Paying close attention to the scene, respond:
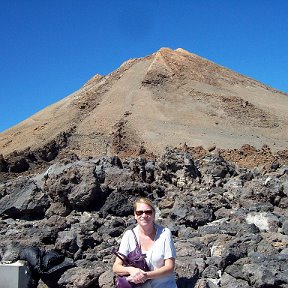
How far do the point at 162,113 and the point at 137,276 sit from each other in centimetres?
4178

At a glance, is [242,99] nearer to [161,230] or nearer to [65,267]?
[65,267]

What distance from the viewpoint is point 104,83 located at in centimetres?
5828

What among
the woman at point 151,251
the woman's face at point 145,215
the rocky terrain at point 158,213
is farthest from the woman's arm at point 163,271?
the rocky terrain at point 158,213

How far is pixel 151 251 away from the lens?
431 cm

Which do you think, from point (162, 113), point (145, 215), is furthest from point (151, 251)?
point (162, 113)

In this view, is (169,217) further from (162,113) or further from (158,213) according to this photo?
(162,113)

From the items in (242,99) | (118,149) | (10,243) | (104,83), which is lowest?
(10,243)

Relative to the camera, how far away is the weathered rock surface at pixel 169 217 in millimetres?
7504

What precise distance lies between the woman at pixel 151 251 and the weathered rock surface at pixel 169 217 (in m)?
2.63

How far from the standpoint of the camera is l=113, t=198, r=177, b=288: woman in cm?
420

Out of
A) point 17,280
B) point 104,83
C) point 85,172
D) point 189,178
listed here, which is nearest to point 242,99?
point 104,83

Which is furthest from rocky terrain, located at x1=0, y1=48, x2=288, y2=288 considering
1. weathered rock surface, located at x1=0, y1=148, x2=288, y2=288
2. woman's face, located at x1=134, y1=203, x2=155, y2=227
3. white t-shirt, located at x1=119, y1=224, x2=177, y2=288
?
woman's face, located at x1=134, y1=203, x2=155, y2=227

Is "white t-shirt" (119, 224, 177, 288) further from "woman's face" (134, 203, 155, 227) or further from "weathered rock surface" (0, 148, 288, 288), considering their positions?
"weathered rock surface" (0, 148, 288, 288)

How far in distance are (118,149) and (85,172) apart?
921 inches
